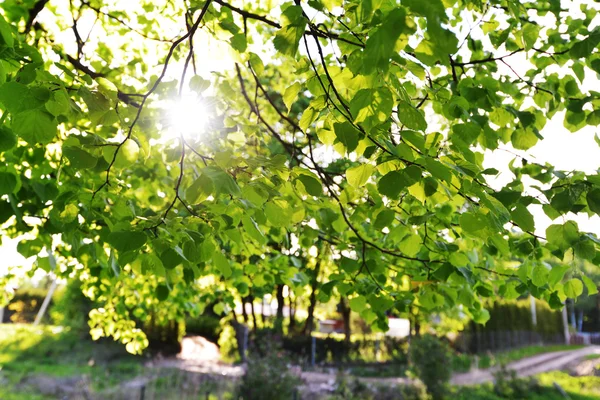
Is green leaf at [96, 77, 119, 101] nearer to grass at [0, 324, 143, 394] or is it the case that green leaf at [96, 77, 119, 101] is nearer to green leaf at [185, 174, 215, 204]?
green leaf at [185, 174, 215, 204]

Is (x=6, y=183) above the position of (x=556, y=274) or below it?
above

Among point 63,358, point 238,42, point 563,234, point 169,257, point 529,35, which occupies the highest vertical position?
point 529,35

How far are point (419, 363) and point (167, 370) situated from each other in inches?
239

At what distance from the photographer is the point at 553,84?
2.46 meters

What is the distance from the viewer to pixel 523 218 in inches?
59.6

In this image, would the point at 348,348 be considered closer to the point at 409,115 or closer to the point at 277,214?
the point at 277,214

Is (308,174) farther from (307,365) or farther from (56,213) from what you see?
(307,365)

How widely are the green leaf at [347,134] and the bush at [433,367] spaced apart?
10.3 m

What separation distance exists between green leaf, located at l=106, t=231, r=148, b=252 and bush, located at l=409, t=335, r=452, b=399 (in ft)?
33.8

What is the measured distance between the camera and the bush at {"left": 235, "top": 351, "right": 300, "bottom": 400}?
26.3 feet

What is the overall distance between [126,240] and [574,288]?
6.34ft

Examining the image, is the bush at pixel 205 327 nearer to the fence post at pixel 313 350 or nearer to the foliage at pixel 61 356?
the foliage at pixel 61 356

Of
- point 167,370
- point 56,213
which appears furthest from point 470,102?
point 167,370

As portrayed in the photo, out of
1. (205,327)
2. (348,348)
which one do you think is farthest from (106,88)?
(205,327)
